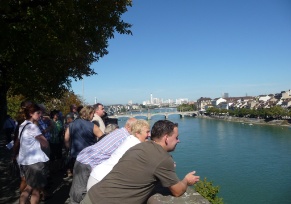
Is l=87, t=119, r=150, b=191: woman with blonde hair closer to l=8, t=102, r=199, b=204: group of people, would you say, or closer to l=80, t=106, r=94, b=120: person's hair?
l=8, t=102, r=199, b=204: group of people

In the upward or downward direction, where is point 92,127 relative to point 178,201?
upward

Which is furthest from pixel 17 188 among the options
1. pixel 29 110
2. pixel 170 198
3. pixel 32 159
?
pixel 170 198

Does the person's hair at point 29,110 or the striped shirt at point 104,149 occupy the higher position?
the person's hair at point 29,110

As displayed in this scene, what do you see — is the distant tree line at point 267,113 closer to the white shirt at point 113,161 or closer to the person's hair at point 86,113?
the person's hair at point 86,113

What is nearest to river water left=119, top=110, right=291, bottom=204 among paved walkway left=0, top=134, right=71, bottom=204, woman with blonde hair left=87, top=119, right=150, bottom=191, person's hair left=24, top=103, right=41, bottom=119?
paved walkway left=0, top=134, right=71, bottom=204

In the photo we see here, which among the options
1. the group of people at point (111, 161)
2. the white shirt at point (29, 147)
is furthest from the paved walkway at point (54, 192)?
the white shirt at point (29, 147)

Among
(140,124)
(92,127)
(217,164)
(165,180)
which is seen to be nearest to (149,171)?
(165,180)

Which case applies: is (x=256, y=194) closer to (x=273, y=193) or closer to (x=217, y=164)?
(x=273, y=193)

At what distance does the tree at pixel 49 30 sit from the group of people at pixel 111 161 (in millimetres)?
1831

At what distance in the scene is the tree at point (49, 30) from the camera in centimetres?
563

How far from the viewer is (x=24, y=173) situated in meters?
3.75

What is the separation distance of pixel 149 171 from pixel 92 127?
7.49 feet

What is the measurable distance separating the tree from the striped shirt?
9.60 ft

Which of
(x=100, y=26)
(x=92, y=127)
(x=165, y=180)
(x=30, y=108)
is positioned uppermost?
(x=100, y=26)
